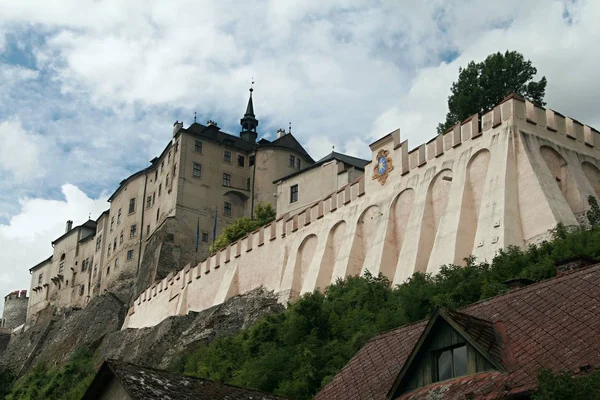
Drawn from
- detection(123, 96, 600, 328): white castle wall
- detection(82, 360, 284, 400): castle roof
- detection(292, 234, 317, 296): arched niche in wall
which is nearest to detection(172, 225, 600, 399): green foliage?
detection(123, 96, 600, 328): white castle wall

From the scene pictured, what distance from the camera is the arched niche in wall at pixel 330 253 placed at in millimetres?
51188

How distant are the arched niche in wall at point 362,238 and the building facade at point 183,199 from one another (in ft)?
112

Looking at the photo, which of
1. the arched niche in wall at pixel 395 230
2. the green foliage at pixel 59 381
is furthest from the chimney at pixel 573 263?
the green foliage at pixel 59 381

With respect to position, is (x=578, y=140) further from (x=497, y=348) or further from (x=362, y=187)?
(x=497, y=348)

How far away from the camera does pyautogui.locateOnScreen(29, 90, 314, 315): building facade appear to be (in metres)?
83.8

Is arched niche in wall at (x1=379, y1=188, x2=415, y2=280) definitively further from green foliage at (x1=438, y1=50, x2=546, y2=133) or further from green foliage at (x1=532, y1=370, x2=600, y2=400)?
green foliage at (x1=532, y1=370, x2=600, y2=400)

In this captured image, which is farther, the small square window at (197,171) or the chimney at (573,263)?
the small square window at (197,171)

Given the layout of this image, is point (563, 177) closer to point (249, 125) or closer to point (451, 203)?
point (451, 203)

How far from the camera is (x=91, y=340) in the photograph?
80.2 m

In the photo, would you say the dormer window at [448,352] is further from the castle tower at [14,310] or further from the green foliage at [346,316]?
the castle tower at [14,310]

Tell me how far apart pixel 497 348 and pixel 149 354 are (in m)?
39.0

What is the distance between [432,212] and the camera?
148 ft

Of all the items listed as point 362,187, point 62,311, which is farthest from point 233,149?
point 362,187

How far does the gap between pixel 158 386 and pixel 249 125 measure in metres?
86.0
